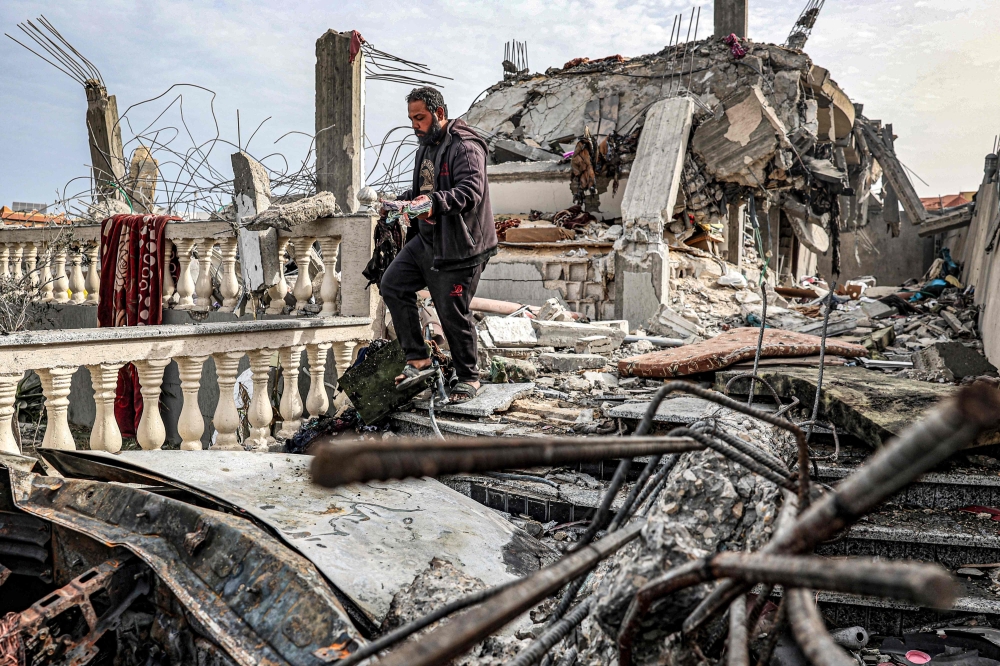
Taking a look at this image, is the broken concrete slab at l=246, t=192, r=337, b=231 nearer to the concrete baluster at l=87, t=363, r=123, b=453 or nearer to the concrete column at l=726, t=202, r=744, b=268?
the concrete baluster at l=87, t=363, r=123, b=453

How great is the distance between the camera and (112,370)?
3674 millimetres

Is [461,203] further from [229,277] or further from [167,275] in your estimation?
[167,275]

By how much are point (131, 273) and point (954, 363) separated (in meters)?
7.45

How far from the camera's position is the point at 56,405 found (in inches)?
137

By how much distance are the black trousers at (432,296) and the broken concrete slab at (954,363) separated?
11.0ft

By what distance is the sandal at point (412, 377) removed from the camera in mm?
4199

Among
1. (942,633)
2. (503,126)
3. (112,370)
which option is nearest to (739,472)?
(942,633)

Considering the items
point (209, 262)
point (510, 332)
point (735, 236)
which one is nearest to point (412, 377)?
point (510, 332)

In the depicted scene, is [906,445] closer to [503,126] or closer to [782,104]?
[782,104]

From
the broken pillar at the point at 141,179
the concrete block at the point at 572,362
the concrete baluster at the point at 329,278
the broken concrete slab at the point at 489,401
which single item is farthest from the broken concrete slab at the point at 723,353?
the broken pillar at the point at 141,179

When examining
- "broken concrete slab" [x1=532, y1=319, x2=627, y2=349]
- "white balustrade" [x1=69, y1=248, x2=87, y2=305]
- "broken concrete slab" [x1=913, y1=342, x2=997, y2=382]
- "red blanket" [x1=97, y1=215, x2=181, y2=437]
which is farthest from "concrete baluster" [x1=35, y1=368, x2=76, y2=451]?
"broken concrete slab" [x1=913, y1=342, x2=997, y2=382]

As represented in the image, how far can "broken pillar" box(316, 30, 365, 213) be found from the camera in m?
6.20

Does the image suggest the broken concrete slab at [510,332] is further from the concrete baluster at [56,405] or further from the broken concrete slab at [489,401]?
the concrete baluster at [56,405]

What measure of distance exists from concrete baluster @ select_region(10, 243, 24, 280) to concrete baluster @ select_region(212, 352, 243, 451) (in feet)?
18.4
